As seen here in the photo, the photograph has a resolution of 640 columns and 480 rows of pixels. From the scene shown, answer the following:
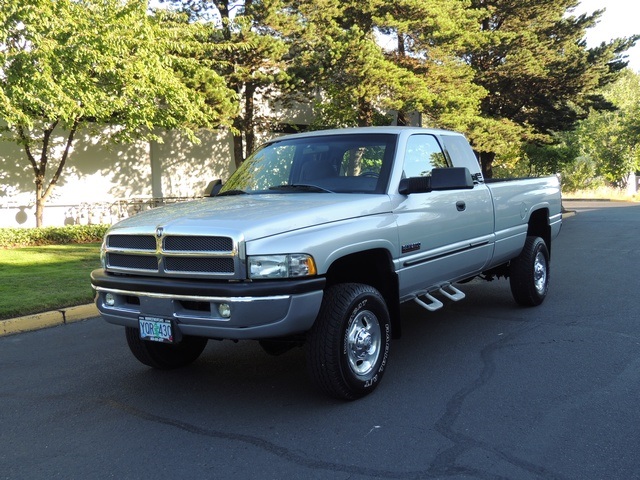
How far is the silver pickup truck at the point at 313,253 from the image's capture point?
4.15 meters

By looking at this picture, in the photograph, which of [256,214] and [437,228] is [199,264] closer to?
[256,214]

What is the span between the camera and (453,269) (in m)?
5.94

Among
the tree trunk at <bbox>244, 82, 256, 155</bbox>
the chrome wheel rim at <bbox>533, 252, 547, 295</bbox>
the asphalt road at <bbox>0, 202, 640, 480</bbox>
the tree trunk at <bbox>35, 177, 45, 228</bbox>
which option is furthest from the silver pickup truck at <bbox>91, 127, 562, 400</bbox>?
the tree trunk at <bbox>244, 82, 256, 155</bbox>

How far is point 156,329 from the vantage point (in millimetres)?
4434

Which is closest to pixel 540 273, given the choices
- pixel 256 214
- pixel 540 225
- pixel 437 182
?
pixel 540 225

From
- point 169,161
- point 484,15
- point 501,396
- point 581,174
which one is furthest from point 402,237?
point 581,174

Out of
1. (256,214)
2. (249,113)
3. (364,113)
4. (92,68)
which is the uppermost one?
(92,68)

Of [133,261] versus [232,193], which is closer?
[133,261]

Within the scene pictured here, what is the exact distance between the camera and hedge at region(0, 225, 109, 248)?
15695 mm

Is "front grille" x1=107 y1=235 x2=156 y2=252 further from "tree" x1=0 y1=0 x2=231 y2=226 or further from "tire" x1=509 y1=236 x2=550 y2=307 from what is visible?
"tree" x1=0 y1=0 x2=231 y2=226

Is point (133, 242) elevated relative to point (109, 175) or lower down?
lower down

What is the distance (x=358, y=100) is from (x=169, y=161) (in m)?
7.17

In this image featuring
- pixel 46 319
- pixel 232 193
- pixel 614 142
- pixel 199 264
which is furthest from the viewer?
pixel 614 142

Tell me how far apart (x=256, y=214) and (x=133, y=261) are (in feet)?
3.29
